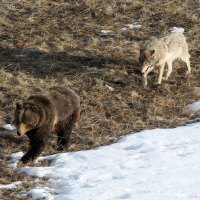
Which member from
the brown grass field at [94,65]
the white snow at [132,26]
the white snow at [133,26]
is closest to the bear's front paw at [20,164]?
the brown grass field at [94,65]

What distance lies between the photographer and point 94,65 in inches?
588

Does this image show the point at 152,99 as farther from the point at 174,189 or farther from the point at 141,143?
the point at 174,189

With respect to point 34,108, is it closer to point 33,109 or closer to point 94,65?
point 33,109

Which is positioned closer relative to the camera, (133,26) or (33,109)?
(33,109)

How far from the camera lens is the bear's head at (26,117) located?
371 inches

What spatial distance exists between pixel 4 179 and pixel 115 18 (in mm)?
9867

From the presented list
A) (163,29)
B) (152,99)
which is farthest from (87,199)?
(163,29)

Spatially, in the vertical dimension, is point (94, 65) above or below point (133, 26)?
below

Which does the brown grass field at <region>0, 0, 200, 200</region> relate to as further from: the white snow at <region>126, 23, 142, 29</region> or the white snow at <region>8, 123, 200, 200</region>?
the white snow at <region>8, 123, 200, 200</region>

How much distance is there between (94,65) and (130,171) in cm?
591

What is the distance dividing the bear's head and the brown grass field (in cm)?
68

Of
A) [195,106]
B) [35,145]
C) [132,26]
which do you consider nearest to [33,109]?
[35,145]

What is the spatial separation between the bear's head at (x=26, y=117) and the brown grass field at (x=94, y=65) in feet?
2.24

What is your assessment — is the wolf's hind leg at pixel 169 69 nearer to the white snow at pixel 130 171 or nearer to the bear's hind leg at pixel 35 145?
the white snow at pixel 130 171
